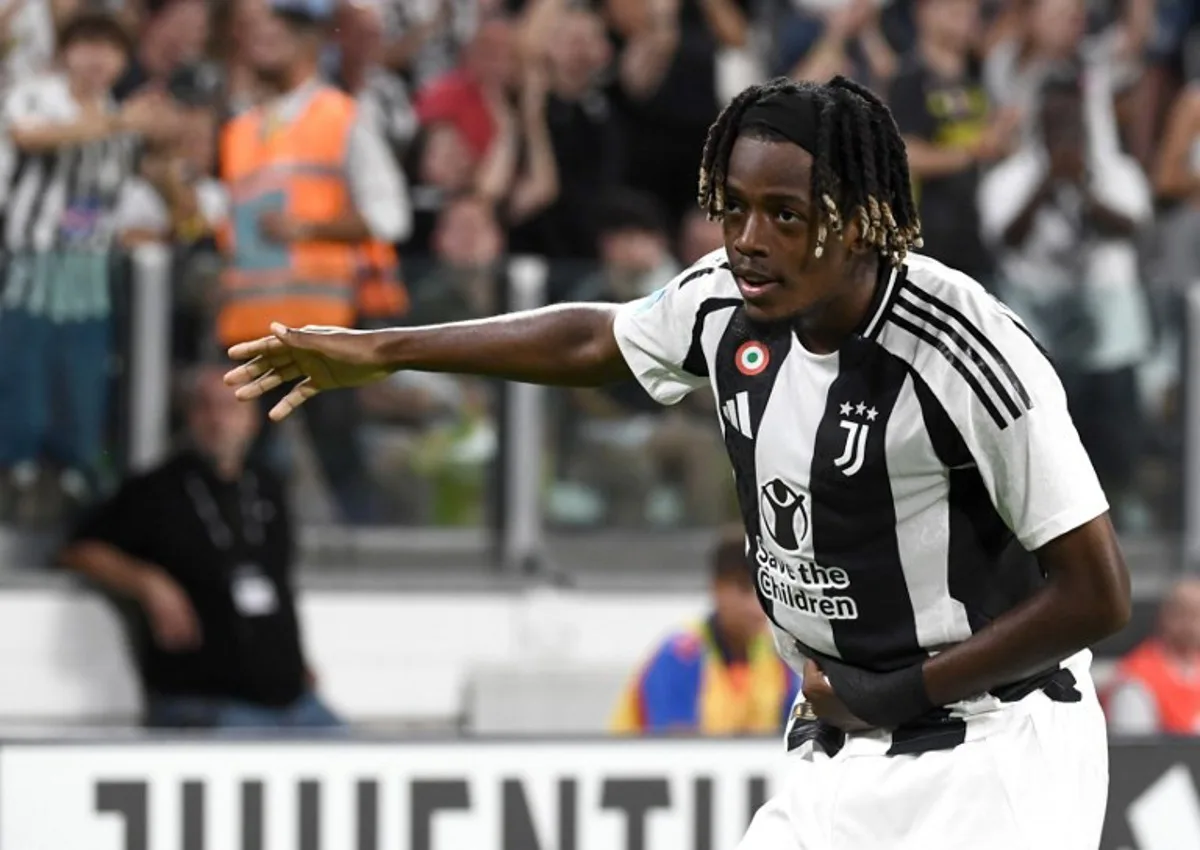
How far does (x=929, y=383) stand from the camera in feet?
12.4

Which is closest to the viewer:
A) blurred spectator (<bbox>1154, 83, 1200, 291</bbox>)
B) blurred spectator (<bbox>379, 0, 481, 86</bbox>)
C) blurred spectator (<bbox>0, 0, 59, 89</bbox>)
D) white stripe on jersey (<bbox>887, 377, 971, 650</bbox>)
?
white stripe on jersey (<bbox>887, 377, 971, 650</bbox>)

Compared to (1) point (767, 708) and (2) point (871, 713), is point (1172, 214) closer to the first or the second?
(1) point (767, 708)

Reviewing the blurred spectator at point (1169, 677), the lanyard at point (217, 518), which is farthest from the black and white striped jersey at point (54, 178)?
the blurred spectator at point (1169, 677)

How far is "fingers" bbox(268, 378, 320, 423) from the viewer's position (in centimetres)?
410

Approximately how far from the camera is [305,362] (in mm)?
4266

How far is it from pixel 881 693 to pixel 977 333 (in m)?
0.64

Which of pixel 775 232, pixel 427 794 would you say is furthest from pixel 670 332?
pixel 427 794

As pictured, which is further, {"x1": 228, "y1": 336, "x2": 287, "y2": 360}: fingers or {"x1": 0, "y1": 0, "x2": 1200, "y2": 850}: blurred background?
{"x1": 0, "y1": 0, "x2": 1200, "y2": 850}: blurred background

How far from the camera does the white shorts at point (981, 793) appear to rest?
393 centimetres

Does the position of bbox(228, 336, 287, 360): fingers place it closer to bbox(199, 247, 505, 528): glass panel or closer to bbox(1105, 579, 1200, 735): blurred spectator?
bbox(199, 247, 505, 528): glass panel

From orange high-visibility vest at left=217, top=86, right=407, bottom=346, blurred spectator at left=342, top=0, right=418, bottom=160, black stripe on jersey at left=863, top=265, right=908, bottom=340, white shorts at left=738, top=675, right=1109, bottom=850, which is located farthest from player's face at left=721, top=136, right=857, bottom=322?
blurred spectator at left=342, top=0, right=418, bottom=160

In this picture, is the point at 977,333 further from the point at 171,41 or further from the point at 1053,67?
the point at 1053,67

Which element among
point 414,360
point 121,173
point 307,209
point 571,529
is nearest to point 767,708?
point 571,529

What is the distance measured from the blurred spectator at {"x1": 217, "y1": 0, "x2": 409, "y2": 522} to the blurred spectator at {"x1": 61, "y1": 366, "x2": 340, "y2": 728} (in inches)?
9.6
